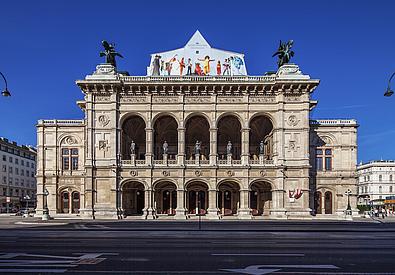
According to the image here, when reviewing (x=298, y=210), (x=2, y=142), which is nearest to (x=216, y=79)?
(x=298, y=210)

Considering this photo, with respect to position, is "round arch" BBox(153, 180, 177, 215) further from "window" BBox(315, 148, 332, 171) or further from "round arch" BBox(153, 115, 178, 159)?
"window" BBox(315, 148, 332, 171)

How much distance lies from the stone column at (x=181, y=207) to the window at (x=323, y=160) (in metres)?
18.8

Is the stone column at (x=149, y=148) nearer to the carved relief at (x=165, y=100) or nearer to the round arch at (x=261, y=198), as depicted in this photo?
the carved relief at (x=165, y=100)

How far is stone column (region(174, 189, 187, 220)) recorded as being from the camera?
163 ft

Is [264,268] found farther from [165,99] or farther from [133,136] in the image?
[133,136]

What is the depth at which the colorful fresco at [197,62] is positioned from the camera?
57.1 m

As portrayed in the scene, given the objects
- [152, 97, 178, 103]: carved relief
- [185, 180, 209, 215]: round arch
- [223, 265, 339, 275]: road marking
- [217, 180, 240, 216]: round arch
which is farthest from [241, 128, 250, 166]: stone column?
[223, 265, 339, 275]: road marking

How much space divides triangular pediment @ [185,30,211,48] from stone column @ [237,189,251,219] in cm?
2200

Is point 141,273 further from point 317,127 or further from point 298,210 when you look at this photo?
point 317,127

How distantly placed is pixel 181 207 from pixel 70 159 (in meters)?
17.6

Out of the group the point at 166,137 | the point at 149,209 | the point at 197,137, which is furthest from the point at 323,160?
the point at 149,209

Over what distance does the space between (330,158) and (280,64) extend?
1431 centimetres

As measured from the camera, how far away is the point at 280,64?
5394 cm

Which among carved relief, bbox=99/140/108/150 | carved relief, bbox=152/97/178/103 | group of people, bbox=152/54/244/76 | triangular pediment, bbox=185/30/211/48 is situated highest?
triangular pediment, bbox=185/30/211/48
